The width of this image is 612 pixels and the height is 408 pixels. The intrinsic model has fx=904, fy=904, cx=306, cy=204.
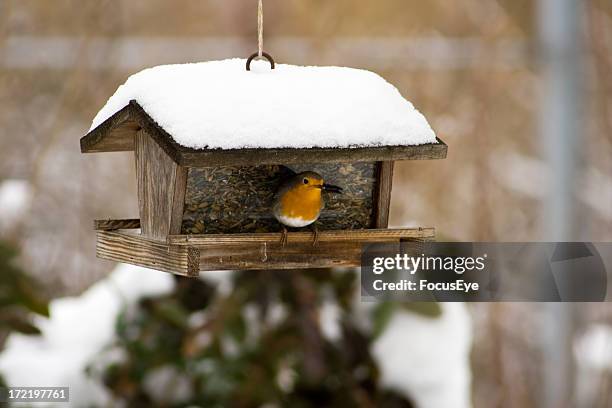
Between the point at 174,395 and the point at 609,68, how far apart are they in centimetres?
358

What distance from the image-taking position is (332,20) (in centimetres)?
562

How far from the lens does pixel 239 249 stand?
7.73 feet

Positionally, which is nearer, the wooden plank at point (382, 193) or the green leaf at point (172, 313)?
the wooden plank at point (382, 193)

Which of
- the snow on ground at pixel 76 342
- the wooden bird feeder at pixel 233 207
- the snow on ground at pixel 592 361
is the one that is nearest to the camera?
the wooden bird feeder at pixel 233 207

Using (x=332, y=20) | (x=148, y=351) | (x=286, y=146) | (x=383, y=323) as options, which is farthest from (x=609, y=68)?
(x=286, y=146)

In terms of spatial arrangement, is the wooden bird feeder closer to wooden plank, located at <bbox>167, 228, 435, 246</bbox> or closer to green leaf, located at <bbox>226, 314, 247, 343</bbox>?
wooden plank, located at <bbox>167, 228, 435, 246</bbox>

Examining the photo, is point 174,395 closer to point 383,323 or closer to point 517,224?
point 383,323

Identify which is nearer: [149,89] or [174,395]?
[149,89]

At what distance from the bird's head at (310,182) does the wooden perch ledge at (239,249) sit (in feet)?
0.44

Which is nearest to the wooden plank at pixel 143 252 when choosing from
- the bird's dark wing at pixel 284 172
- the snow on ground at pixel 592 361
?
the bird's dark wing at pixel 284 172

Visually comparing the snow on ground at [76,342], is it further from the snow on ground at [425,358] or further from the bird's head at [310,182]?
the bird's head at [310,182]

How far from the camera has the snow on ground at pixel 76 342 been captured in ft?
11.6

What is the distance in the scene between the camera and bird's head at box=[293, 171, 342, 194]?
2326mm

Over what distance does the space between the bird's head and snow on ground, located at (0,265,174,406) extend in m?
1.51
